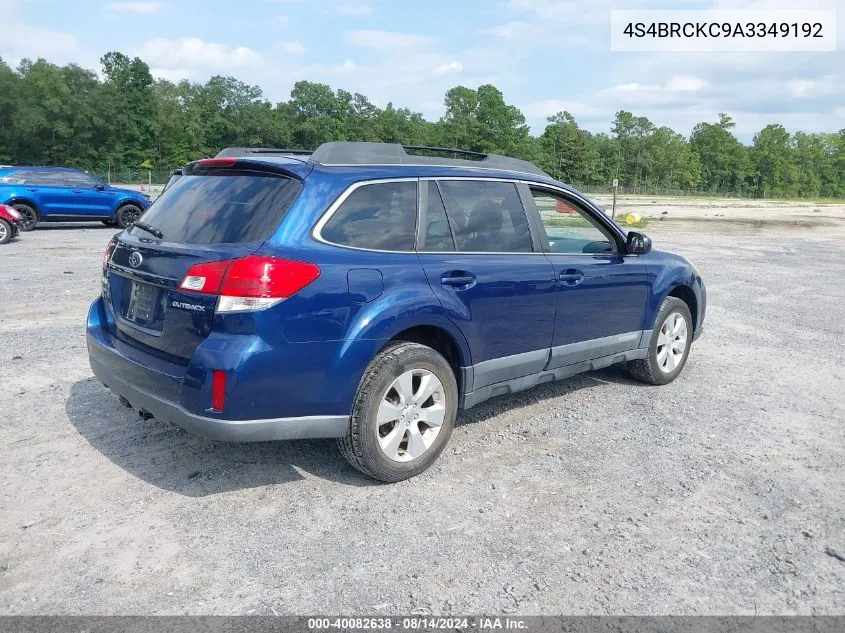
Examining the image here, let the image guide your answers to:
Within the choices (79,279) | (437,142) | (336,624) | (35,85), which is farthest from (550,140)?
(336,624)

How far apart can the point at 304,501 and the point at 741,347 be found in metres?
5.64

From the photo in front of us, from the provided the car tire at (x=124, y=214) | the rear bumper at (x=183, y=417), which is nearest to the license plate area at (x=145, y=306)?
the rear bumper at (x=183, y=417)

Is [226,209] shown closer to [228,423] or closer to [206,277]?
[206,277]

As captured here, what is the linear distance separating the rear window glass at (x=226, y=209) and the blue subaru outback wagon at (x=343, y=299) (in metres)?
0.01

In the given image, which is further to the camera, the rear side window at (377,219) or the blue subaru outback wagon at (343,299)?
the rear side window at (377,219)

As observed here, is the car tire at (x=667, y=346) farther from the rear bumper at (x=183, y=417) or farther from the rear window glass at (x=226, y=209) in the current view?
the rear window glass at (x=226, y=209)

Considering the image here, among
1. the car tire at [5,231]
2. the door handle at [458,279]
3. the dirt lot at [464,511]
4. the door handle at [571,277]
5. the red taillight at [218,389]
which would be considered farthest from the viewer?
the car tire at [5,231]

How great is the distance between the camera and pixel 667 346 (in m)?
6.18

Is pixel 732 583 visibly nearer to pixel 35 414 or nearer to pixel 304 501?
pixel 304 501

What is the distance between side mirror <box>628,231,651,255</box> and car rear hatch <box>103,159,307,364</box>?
285 cm

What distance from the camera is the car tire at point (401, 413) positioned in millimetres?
3854

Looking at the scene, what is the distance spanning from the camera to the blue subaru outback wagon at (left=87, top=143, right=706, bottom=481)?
3.53 m

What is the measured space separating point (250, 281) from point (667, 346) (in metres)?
4.01

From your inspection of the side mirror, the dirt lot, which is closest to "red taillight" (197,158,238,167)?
the dirt lot
